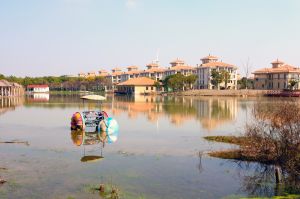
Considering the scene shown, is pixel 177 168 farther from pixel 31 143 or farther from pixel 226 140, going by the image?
pixel 31 143

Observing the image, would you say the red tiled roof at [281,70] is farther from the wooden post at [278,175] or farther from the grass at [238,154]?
the wooden post at [278,175]

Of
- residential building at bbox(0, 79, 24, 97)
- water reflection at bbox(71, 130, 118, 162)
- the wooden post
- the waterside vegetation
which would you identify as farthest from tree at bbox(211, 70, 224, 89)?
the wooden post

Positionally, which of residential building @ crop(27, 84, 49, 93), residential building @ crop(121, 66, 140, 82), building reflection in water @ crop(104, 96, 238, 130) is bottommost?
building reflection in water @ crop(104, 96, 238, 130)

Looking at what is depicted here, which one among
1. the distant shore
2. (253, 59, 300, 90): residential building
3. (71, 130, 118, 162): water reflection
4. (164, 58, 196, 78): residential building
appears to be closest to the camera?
(71, 130, 118, 162): water reflection

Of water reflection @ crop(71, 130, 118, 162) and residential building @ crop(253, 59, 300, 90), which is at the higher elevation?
residential building @ crop(253, 59, 300, 90)

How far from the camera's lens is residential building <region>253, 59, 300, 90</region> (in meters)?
95.9

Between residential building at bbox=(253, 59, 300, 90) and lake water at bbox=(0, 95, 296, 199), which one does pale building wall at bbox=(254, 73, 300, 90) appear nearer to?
residential building at bbox=(253, 59, 300, 90)

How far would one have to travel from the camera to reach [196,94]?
93062 millimetres

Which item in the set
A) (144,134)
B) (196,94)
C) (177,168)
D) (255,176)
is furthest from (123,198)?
(196,94)

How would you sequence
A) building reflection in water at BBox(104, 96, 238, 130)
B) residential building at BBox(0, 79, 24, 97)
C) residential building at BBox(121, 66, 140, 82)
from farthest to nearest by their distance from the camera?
residential building at BBox(121, 66, 140, 82) < residential building at BBox(0, 79, 24, 97) < building reflection in water at BBox(104, 96, 238, 130)

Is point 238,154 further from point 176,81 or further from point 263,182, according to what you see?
point 176,81

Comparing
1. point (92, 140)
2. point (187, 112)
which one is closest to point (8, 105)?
point (187, 112)

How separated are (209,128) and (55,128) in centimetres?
1154

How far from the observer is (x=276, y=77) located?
328 ft
